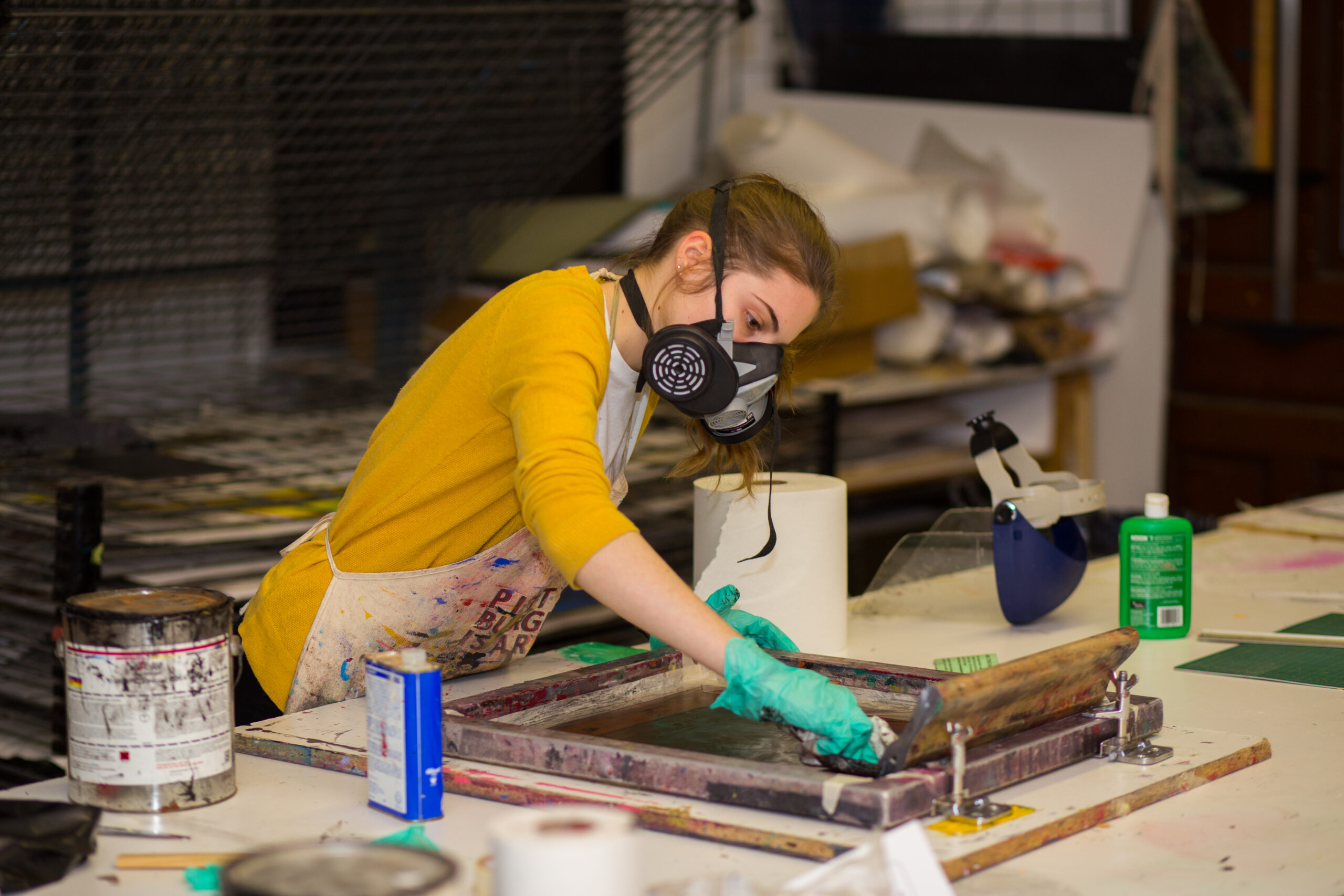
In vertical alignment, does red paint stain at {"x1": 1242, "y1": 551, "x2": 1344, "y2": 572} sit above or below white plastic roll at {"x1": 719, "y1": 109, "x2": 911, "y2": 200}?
below

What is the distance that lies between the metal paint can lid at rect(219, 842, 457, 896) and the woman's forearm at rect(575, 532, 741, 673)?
1.10 feet

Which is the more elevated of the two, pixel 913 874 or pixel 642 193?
pixel 642 193

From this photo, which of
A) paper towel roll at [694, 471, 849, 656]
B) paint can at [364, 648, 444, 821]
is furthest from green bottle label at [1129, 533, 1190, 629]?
paint can at [364, 648, 444, 821]

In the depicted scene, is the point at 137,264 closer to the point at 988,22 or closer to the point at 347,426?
the point at 347,426

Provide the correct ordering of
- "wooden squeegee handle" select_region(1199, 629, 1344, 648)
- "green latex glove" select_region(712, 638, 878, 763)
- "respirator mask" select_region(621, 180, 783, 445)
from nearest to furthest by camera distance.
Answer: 1. "green latex glove" select_region(712, 638, 878, 763)
2. "respirator mask" select_region(621, 180, 783, 445)
3. "wooden squeegee handle" select_region(1199, 629, 1344, 648)

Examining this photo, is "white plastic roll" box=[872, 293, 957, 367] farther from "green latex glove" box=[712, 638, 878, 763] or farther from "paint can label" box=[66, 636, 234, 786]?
"paint can label" box=[66, 636, 234, 786]

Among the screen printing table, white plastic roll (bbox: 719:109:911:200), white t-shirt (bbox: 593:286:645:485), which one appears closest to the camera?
the screen printing table

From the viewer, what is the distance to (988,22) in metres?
3.96

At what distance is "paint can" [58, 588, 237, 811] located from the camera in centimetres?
101

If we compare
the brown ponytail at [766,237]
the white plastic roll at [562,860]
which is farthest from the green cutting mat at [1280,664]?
the white plastic roll at [562,860]

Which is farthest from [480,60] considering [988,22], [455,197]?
[988,22]

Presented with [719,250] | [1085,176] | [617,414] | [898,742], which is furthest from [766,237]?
[1085,176]

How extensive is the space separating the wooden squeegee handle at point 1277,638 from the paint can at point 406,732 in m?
0.99

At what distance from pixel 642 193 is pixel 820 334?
252cm
